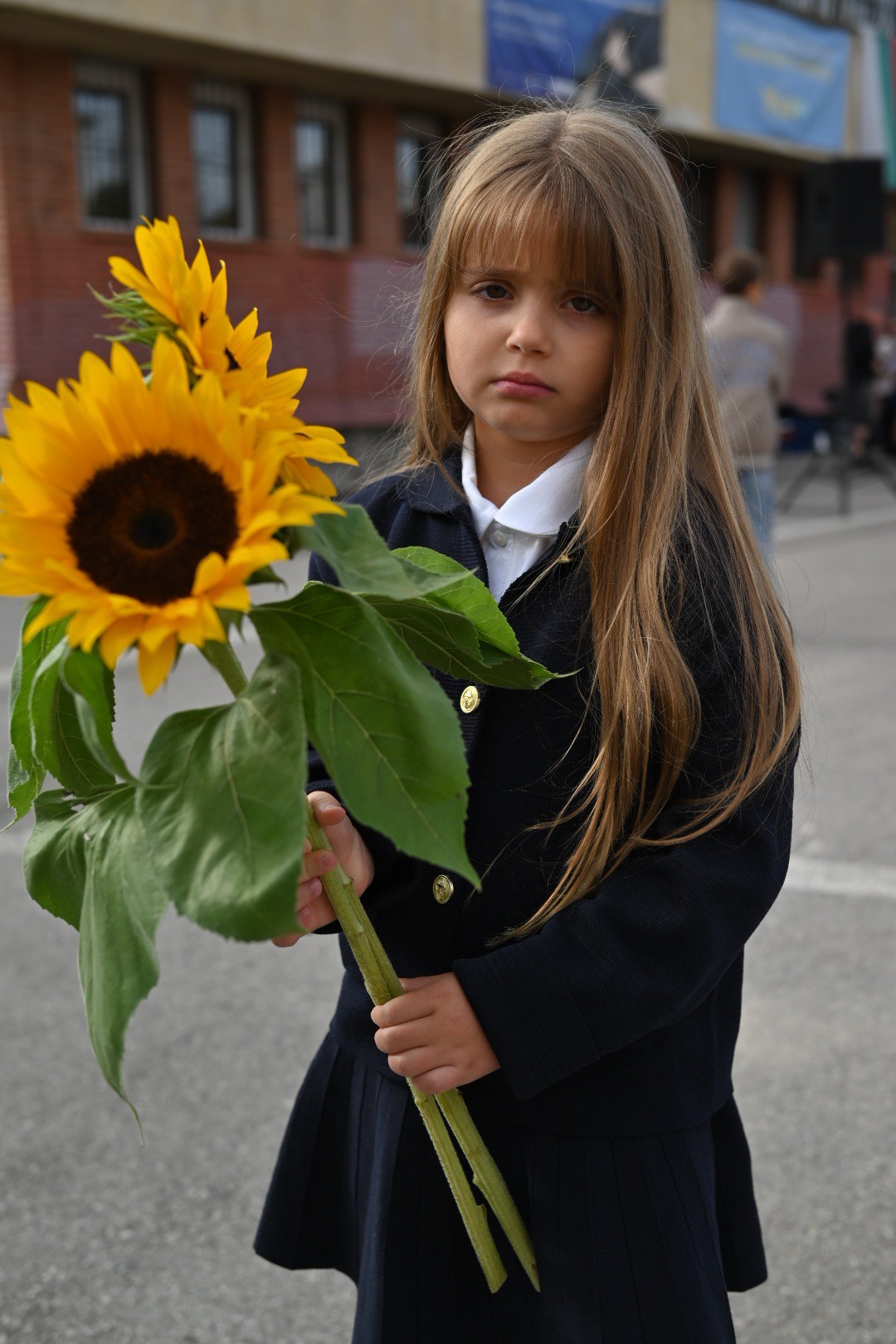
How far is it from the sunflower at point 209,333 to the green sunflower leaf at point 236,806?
151 mm

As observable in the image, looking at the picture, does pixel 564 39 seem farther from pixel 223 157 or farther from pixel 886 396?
pixel 886 396

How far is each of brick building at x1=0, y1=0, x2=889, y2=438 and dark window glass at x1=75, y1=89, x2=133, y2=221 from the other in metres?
0.02

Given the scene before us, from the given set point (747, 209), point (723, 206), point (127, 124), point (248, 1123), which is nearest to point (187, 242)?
point (127, 124)

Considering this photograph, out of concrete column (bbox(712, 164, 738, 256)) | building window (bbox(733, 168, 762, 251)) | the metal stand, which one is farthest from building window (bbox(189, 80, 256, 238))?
building window (bbox(733, 168, 762, 251))

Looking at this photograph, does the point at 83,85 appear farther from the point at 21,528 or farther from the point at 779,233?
the point at 21,528

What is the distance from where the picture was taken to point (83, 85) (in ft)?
42.5

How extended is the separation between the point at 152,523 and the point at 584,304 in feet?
2.37

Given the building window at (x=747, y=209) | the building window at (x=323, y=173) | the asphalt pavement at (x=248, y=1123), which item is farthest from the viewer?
the building window at (x=747, y=209)

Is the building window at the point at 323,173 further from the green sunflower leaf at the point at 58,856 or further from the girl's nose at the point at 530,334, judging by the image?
the green sunflower leaf at the point at 58,856

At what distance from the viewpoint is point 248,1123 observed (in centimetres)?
293

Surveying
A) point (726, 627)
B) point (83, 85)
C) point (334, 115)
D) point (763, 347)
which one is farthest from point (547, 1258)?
point (334, 115)

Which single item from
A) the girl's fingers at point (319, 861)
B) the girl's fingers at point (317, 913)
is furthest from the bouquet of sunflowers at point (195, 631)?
the girl's fingers at point (317, 913)

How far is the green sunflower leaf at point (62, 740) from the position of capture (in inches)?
41.6

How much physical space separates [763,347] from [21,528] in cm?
718
